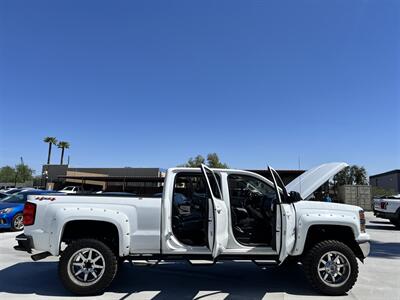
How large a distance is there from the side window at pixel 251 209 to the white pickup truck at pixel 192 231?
17 mm

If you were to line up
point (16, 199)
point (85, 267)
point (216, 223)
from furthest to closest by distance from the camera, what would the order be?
1. point (16, 199)
2. point (85, 267)
3. point (216, 223)

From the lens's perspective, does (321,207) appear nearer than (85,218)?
No

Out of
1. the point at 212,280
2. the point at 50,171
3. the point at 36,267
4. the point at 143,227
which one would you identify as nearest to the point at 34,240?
the point at 143,227

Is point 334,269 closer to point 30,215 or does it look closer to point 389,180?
point 30,215

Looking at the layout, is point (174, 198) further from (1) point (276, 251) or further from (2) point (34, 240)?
(2) point (34, 240)

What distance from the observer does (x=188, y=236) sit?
5828mm

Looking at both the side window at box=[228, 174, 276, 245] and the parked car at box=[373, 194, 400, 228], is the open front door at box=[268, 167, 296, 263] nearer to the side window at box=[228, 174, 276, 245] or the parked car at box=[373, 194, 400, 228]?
the side window at box=[228, 174, 276, 245]

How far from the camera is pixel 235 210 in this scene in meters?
6.15

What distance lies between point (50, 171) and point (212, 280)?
2397 inches

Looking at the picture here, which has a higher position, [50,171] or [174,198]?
[50,171]

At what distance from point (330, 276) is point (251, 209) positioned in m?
1.57

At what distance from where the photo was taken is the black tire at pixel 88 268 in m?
5.37

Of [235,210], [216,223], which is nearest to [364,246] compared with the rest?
[235,210]

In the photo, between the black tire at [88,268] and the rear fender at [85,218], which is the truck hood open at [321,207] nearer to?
the rear fender at [85,218]
